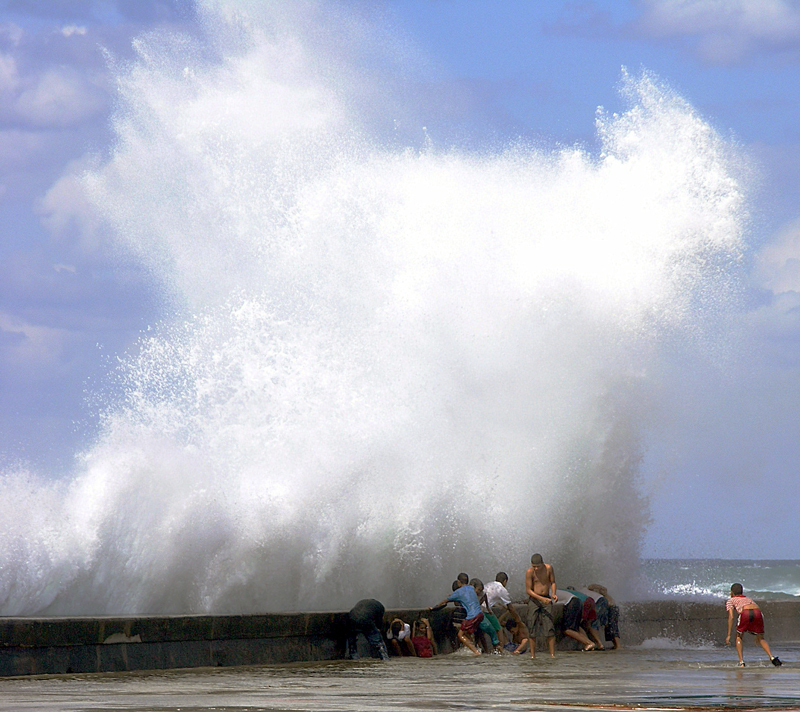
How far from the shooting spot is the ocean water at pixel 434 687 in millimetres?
7676

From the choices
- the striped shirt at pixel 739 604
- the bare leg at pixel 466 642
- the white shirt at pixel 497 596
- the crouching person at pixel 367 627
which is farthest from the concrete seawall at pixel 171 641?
the striped shirt at pixel 739 604

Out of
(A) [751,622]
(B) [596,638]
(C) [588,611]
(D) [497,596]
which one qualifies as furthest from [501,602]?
(A) [751,622]

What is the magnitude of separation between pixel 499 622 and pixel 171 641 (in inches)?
198

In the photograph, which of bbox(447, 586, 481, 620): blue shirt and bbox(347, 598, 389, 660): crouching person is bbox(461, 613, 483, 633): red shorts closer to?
bbox(447, 586, 481, 620): blue shirt

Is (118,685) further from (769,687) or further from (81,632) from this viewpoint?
(769,687)

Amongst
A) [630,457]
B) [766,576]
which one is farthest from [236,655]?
[766,576]

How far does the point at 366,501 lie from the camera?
19.8m

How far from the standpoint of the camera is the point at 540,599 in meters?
13.9

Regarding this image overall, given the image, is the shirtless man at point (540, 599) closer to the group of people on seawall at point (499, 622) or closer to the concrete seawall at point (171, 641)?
the group of people on seawall at point (499, 622)

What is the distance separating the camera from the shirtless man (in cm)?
1395

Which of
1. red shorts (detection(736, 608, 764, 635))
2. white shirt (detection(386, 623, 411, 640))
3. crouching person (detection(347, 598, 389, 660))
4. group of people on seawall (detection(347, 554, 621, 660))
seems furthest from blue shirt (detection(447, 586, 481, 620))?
red shorts (detection(736, 608, 764, 635))

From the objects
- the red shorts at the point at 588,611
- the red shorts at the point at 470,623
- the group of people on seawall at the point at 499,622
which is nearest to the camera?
the group of people on seawall at the point at 499,622

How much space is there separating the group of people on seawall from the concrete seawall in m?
0.21

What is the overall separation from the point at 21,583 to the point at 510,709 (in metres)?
14.2
